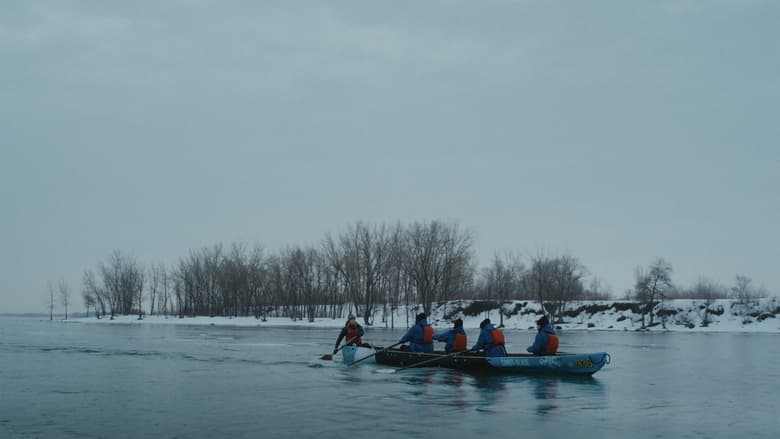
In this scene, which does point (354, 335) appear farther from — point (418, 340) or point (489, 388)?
point (489, 388)

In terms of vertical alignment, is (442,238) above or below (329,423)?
above

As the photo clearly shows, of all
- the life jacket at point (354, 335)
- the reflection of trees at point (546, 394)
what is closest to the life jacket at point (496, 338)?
the reflection of trees at point (546, 394)

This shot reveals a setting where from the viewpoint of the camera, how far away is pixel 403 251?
78375mm

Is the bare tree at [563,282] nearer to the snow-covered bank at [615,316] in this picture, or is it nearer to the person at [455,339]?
the snow-covered bank at [615,316]

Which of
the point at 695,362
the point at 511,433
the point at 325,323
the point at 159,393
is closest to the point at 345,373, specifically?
the point at 159,393

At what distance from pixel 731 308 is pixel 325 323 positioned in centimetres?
A: 4184

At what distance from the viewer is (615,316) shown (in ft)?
242

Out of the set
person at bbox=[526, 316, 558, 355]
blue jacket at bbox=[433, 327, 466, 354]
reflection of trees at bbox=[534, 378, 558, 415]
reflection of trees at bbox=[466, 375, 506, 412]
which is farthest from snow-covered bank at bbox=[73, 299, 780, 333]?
reflection of trees at bbox=[534, 378, 558, 415]

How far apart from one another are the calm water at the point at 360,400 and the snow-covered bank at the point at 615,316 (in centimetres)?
4457

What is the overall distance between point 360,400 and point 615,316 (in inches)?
2467

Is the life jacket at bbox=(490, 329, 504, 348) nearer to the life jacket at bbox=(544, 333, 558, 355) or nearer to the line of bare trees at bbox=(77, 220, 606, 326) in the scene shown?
the life jacket at bbox=(544, 333, 558, 355)

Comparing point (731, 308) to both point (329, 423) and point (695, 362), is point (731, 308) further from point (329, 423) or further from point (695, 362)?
Answer: point (329, 423)

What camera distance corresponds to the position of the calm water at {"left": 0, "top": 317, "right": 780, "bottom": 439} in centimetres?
1255

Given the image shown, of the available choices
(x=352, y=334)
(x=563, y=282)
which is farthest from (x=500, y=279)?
(x=352, y=334)
